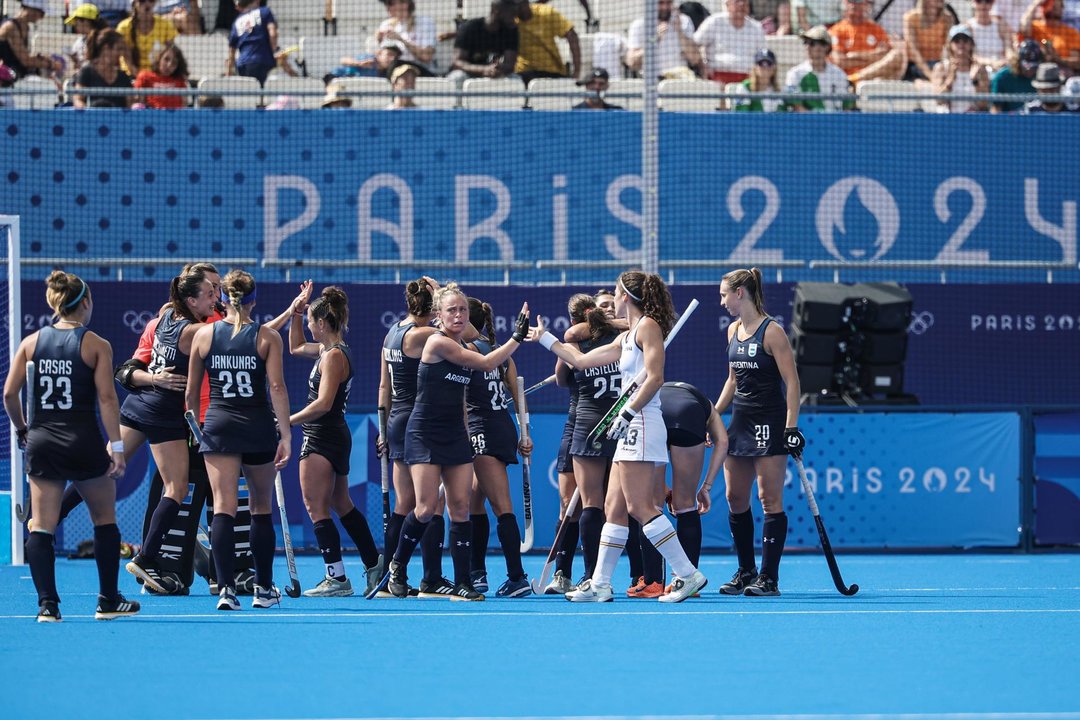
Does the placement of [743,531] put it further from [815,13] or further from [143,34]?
[143,34]

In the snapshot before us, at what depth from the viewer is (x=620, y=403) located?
31.4 ft

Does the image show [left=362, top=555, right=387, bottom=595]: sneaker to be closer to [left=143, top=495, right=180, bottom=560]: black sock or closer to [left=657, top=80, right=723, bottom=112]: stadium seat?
[left=143, top=495, right=180, bottom=560]: black sock

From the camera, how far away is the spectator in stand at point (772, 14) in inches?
720

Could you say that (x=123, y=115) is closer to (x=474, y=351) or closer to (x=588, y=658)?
(x=474, y=351)

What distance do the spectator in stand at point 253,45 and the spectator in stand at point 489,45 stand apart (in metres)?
1.95

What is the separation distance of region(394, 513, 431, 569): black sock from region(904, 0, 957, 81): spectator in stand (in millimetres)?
9815

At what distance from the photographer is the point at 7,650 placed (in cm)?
762

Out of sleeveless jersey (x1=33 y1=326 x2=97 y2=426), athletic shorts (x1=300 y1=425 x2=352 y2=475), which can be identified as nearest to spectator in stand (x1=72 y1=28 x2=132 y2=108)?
athletic shorts (x1=300 y1=425 x2=352 y2=475)

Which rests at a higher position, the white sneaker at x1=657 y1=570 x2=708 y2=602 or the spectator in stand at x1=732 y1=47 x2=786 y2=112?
the spectator in stand at x1=732 y1=47 x2=786 y2=112

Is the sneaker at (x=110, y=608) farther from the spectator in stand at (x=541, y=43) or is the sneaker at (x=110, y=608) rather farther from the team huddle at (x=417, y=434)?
the spectator in stand at (x=541, y=43)

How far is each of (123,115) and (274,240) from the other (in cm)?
185

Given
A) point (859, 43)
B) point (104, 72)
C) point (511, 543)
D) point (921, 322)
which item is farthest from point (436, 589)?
point (859, 43)

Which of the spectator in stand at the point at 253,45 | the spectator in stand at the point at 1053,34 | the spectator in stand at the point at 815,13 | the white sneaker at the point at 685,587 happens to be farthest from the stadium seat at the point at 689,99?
the white sneaker at the point at 685,587

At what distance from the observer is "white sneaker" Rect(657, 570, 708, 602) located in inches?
380
